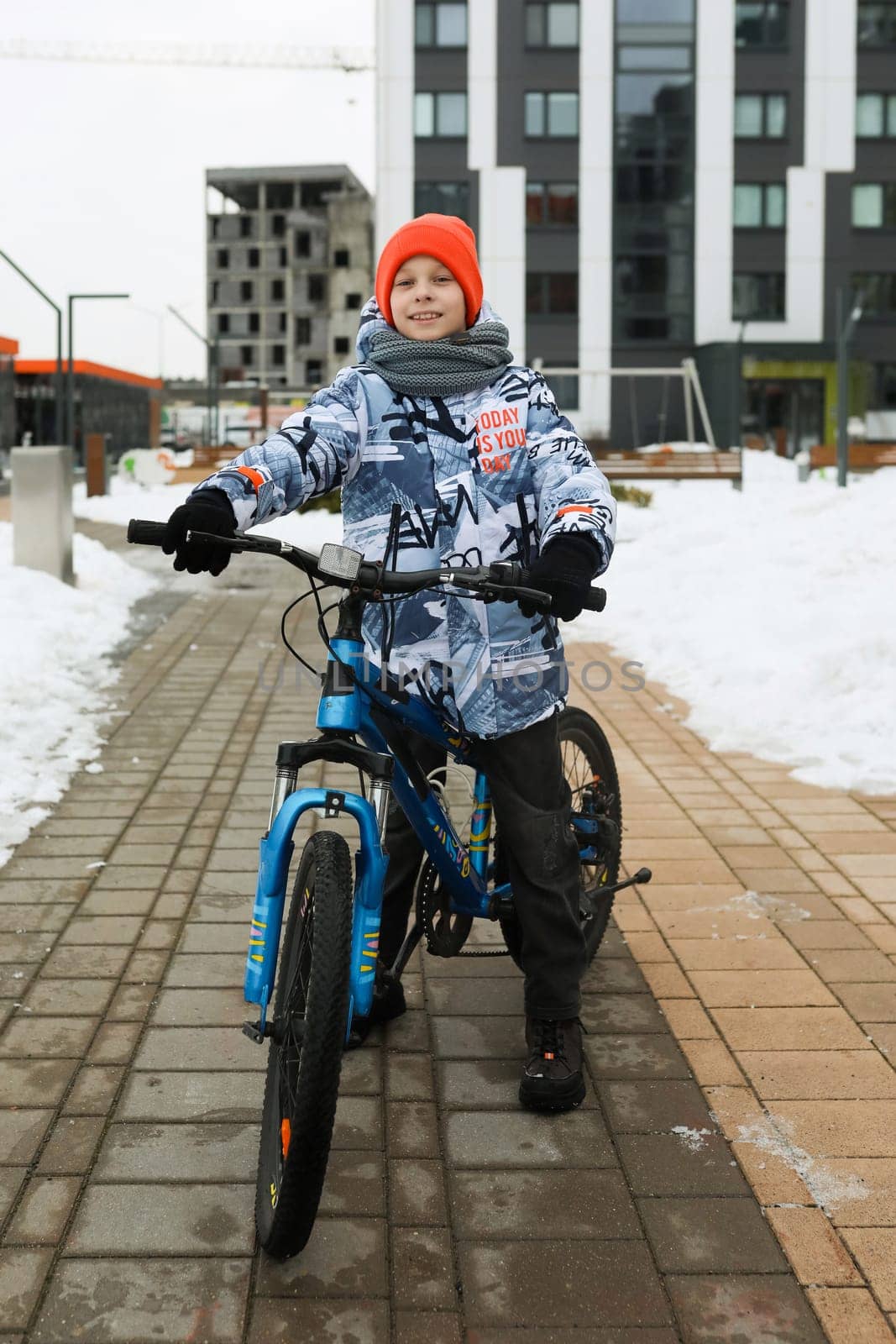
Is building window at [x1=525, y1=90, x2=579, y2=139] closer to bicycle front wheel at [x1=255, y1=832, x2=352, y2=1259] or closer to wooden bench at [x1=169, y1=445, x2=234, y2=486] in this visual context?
wooden bench at [x1=169, y1=445, x2=234, y2=486]

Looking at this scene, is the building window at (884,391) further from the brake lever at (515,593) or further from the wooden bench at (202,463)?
the brake lever at (515,593)

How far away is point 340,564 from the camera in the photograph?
280 centimetres

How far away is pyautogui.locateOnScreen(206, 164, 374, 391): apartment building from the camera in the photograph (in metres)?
103

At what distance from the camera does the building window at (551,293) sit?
1892 inches

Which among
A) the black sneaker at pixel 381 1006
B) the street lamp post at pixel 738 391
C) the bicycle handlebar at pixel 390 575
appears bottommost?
the black sneaker at pixel 381 1006

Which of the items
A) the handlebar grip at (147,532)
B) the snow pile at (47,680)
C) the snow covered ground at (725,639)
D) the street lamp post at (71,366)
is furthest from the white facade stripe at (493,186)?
the handlebar grip at (147,532)

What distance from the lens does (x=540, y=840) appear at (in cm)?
344

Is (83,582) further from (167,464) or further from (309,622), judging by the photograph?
(167,464)

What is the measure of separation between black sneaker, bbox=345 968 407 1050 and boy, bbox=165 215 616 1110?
19.4 inches

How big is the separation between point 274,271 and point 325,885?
113 meters

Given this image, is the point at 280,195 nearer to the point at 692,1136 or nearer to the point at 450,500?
the point at 450,500

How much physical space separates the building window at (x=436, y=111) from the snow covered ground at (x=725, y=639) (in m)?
35.3

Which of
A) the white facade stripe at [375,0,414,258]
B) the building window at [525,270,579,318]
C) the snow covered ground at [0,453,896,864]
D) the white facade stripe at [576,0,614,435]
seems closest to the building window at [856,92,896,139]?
the white facade stripe at [576,0,614,435]

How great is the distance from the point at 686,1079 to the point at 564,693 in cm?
94
